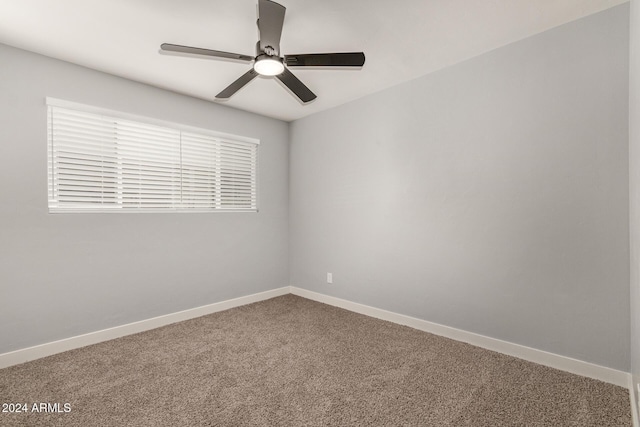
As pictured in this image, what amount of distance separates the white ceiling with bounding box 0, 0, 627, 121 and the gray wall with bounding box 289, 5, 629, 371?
277 mm

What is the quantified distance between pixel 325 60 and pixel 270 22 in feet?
1.25

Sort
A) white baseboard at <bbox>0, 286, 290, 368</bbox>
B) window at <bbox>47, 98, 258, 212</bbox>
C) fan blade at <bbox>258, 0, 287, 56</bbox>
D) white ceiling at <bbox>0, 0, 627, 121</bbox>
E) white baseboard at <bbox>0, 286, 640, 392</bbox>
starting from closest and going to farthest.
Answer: fan blade at <bbox>258, 0, 287, 56</bbox> < white ceiling at <bbox>0, 0, 627, 121</bbox> < white baseboard at <bbox>0, 286, 640, 392</bbox> < white baseboard at <bbox>0, 286, 290, 368</bbox> < window at <bbox>47, 98, 258, 212</bbox>

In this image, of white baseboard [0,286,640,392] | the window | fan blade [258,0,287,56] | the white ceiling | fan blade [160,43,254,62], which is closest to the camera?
fan blade [258,0,287,56]

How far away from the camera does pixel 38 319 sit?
237 centimetres

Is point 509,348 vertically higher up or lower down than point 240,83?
lower down

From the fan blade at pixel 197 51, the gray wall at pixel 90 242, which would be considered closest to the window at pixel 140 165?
the gray wall at pixel 90 242

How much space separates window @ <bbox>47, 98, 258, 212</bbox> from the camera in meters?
2.52

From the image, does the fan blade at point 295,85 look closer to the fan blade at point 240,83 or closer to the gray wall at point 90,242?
the fan blade at point 240,83

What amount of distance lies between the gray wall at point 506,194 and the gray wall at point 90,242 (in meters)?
1.49

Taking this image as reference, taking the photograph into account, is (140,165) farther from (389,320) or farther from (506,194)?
(506,194)

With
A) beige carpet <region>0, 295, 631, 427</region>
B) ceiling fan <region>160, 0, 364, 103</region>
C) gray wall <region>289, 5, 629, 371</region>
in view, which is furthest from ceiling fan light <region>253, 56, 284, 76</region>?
beige carpet <region>0, 295, 631, 427</region>

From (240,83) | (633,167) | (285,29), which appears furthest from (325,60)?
(633,167)

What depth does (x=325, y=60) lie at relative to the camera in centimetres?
187

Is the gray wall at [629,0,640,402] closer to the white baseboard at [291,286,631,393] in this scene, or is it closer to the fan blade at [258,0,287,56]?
the white baseboard at [291,286,631,393]
